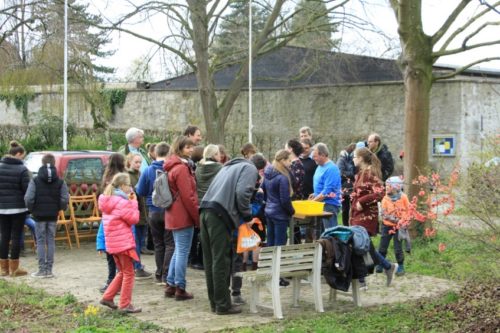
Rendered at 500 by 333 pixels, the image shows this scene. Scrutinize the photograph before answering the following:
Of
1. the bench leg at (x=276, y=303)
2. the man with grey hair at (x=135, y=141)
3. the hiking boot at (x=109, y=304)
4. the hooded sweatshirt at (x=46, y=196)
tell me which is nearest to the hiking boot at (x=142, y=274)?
the hooded sweatshirt at (x=46, y=196)

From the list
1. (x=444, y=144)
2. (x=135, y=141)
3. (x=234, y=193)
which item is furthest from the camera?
(x=444, y=144)

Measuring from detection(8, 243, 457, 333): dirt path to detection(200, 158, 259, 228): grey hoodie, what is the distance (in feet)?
3.61

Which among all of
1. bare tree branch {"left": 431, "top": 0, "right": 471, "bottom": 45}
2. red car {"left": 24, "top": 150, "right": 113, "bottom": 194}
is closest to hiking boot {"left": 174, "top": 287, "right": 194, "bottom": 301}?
red car {"left": 24, "top": 150, "right": 113, "bottom": 194}

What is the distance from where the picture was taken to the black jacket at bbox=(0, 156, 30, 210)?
33.9ft

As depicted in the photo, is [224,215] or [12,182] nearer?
[224,215]

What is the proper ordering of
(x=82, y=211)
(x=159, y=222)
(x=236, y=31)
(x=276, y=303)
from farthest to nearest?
1. (x=236, y=31)
2. (x=82, y=211)
3. (x=159, y=222)
4. (x=276, y=303)

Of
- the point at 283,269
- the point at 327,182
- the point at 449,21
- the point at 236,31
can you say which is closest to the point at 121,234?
the point at 283,269

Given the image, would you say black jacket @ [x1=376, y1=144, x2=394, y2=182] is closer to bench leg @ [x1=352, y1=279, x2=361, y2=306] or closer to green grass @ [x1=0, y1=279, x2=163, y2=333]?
bench leg @ [x1=352, y1=279, x2=361, y2=306]

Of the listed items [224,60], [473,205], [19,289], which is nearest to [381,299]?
[473,205]

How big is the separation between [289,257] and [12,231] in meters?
4.67

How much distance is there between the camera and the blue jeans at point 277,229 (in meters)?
9.20

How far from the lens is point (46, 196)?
1006 cm

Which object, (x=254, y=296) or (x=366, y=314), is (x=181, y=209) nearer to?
(x=254, y=296)

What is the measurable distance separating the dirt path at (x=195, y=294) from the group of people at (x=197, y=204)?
0.21m
